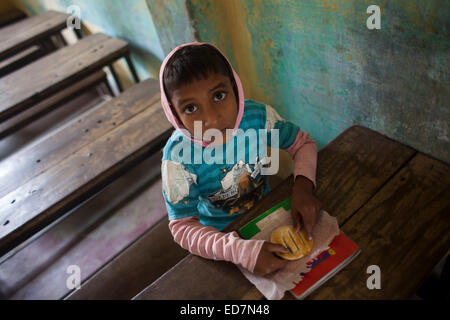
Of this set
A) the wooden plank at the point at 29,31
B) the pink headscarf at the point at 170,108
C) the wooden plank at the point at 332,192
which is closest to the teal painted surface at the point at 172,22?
the pink headscarf at the point at 170,108

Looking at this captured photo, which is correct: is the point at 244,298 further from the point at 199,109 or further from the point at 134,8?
the point at 134,8

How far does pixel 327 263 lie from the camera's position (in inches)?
33.2

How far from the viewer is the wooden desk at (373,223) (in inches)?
31.4

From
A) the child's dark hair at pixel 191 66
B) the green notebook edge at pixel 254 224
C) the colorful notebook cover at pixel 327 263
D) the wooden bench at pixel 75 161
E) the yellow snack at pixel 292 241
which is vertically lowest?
the wooden bench at pixel 75 161

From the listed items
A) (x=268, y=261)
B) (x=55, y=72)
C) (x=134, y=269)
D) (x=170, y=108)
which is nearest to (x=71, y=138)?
(x=55, y=72)

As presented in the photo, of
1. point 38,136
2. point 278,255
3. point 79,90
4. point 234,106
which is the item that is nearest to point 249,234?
point 278,255

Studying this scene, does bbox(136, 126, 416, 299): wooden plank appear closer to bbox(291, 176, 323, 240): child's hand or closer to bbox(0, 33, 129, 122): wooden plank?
bbox(291, 176, 323, 240): child's hand

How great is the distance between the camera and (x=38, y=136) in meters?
3.30

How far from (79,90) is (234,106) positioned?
2.12 metres

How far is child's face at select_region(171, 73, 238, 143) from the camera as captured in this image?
926mm

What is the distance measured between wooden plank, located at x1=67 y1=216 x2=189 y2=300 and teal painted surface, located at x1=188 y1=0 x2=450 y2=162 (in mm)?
853

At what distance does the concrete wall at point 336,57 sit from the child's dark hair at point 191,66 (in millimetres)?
437

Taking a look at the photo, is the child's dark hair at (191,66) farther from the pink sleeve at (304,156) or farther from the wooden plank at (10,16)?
the wooden plank at (10,16)

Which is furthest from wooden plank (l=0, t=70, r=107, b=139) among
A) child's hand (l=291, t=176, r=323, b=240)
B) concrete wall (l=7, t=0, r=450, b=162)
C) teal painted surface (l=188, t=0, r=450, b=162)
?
child's hand (l=291, t=176, r=323, b=240)
